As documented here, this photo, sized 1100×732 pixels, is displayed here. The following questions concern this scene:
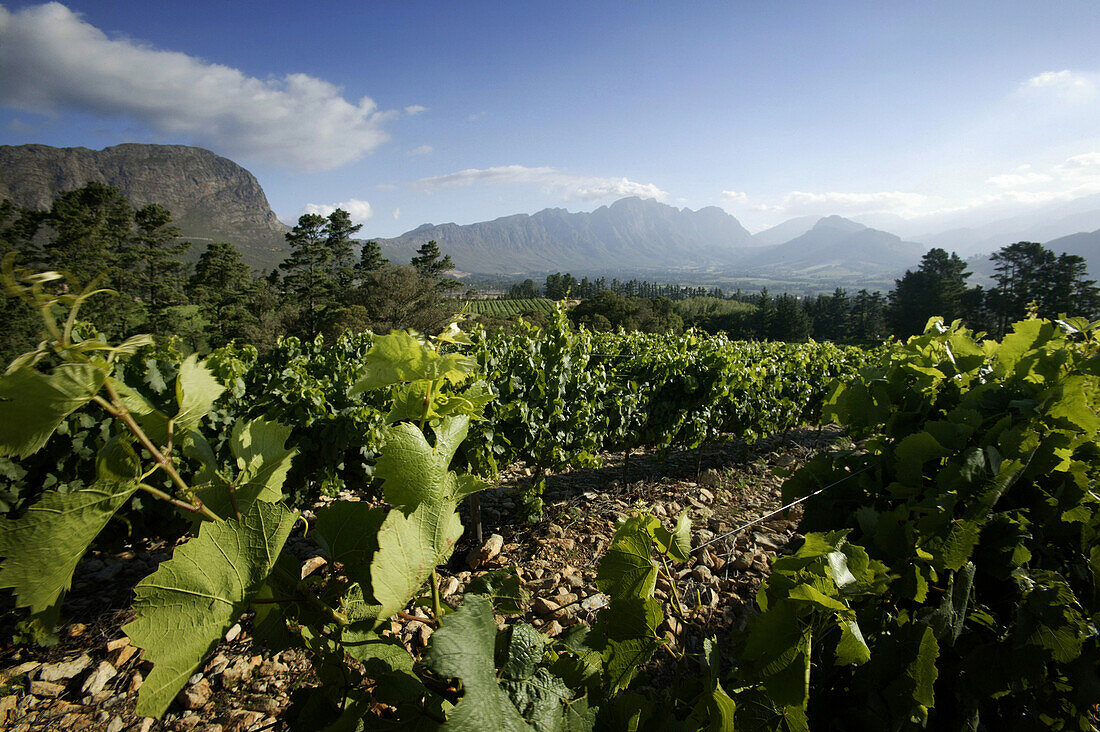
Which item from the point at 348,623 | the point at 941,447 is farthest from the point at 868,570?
the point at 348,623

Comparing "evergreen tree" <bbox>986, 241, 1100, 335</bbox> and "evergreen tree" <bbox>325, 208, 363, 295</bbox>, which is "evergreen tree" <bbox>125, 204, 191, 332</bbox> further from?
"evergreen tree" <bbox>986, 241, 1100, 335</bbox>

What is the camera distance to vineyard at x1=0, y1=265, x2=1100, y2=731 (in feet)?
2.06

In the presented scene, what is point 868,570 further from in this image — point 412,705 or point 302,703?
point 302,703

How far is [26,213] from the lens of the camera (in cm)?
3469

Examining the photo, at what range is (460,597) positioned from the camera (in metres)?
2.08

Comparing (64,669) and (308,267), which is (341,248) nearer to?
(308,267)

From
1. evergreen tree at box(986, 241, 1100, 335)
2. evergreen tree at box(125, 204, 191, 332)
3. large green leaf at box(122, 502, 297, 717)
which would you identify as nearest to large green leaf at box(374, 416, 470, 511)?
large green leaf at box(122, 502, 297, 717)

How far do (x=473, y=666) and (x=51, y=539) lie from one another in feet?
1.82

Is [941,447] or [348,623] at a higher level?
[348,623]

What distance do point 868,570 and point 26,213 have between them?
5183 centimetres

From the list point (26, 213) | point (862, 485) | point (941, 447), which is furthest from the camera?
point (26, 213)

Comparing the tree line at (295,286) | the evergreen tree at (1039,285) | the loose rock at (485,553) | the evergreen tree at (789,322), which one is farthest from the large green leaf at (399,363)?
the evergreen tree at (789,322)

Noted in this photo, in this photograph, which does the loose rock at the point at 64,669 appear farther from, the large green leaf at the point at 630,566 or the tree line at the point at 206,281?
the tree line at the point at 206,281

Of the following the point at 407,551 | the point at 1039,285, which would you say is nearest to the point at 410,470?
the point at 407,551
